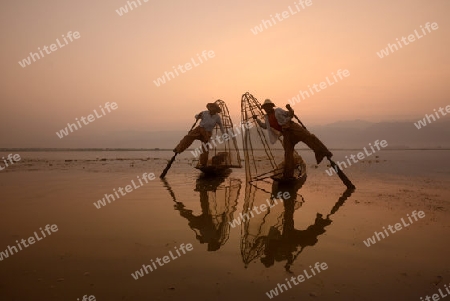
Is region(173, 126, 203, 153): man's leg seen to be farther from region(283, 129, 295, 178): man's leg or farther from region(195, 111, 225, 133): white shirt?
region(283, 129, 295, 178): man's leg

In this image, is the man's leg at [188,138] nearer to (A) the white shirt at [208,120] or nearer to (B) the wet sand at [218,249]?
(A) the white shirt at [208,120]

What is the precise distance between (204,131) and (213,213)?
30.8 feet

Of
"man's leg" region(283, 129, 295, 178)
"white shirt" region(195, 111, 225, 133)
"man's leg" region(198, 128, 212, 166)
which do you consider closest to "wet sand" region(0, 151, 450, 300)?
"man's leg" region(283, 129, 295, 178)

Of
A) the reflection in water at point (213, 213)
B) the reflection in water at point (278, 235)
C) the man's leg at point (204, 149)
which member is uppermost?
the man's leg at point (204, 149)

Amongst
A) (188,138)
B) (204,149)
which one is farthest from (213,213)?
(188,138)

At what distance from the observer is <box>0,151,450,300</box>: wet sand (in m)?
4.26

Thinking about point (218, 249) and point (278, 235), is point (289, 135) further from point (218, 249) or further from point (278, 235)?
point (218, 249)

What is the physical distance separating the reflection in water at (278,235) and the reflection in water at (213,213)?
576 mm

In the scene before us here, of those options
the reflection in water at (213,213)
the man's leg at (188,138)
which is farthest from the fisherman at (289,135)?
the man's leg at (188,138)

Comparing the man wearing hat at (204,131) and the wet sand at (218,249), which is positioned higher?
the man wearing hat at (204,131)

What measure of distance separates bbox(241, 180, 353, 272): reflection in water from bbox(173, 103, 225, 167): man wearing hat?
25.7 feet

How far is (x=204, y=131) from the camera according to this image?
17719 mm

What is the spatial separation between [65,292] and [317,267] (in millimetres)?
4295

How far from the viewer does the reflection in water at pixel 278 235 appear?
221 inches
